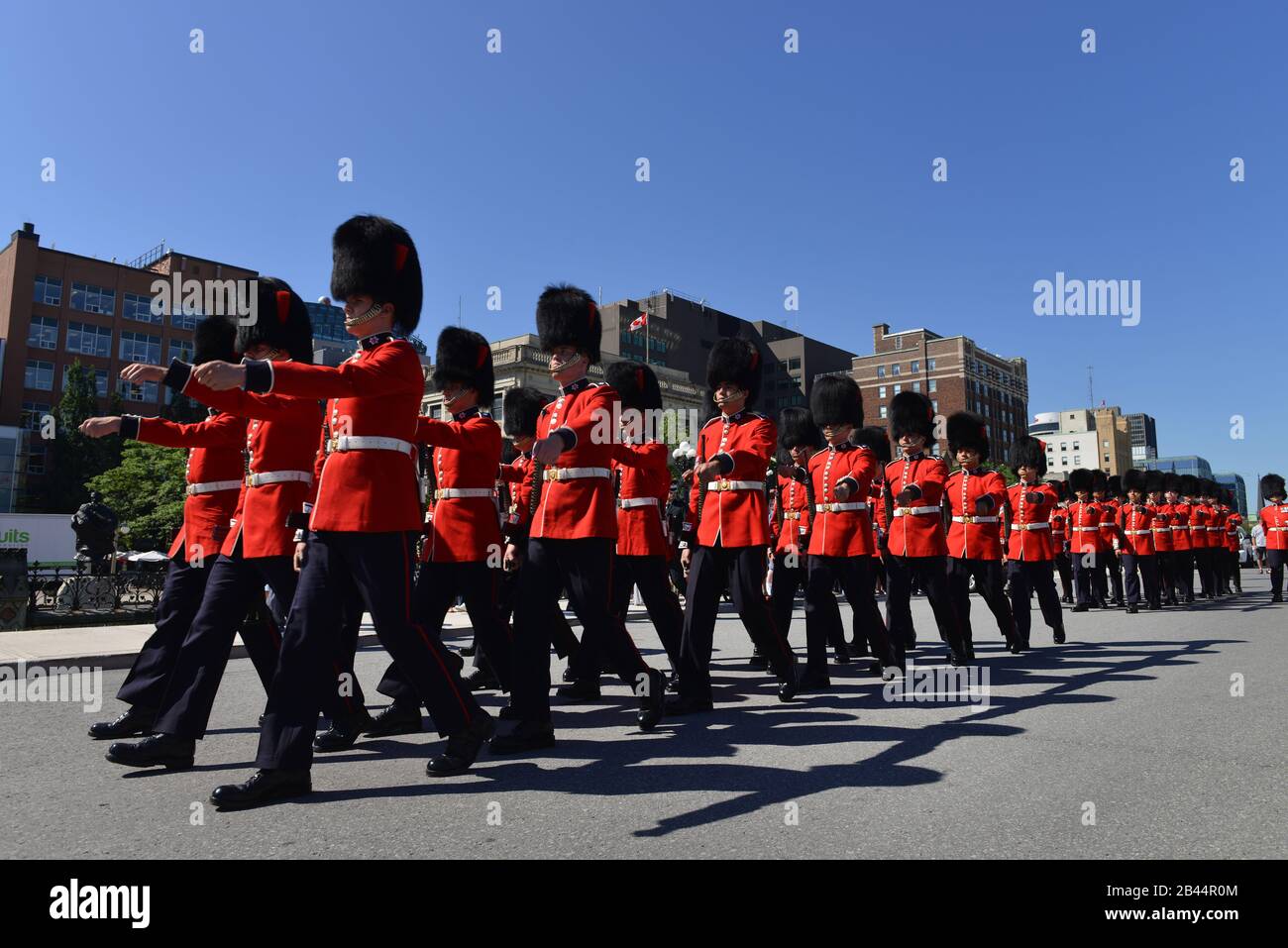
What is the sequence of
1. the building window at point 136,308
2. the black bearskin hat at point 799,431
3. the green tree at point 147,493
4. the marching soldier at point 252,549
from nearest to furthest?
1. the marching soldier at point 252,549
2. the black bearskin hat at point 799,431
3. the green tree at point 147,493
4. the building window at point 136,308

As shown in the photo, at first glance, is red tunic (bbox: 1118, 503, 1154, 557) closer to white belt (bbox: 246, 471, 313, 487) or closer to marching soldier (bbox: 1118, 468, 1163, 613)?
marching soldier (bbox: 1118, 468, 1163, 613)

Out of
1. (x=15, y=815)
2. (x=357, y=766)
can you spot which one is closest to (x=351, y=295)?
(x=357, y=766)

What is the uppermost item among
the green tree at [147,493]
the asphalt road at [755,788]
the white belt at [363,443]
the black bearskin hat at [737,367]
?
the green tree at [147,493]

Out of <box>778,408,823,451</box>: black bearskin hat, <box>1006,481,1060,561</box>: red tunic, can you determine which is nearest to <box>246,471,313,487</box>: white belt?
<box>778,408,823,451</box>: black bearskin hat

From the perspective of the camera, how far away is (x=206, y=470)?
488cm

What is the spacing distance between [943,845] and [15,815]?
133 inches

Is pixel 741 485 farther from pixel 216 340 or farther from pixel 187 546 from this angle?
pixel 216 340

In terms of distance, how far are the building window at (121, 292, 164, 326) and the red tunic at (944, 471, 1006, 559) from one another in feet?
210

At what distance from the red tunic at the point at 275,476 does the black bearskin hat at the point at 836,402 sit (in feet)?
15.2

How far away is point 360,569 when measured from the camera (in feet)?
12.4

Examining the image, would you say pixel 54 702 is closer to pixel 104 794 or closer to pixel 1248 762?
pixel 104 794

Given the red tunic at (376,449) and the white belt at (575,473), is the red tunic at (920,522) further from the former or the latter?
the red tunic at (376,449)

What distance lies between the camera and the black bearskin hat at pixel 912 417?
865cm

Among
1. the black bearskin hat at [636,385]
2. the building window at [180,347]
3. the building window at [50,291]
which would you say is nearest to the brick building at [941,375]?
the building window at [180,347]
